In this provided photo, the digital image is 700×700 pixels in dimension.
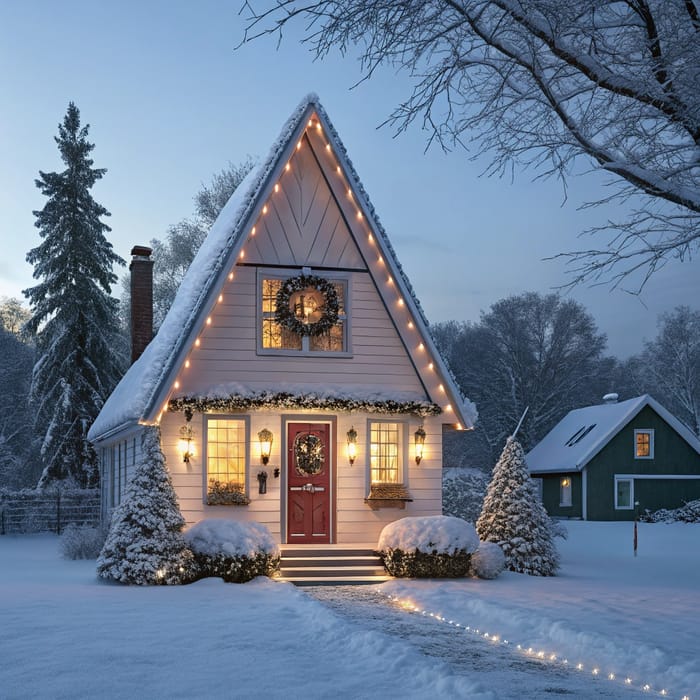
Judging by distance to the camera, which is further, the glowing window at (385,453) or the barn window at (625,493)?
the barn window at (625,493)

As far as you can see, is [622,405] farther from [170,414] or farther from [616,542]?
[170,414]

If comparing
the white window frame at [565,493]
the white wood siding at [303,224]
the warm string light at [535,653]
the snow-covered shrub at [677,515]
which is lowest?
the snow-covered shrub at [677,515]

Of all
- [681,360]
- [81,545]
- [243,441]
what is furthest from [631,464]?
[243,441]

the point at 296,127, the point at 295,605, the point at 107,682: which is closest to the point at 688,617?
the point at 295,605

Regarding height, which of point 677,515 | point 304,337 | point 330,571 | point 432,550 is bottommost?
point 677,515

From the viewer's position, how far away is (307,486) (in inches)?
711

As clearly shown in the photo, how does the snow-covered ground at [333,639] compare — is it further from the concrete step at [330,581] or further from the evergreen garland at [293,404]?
the evergreen garland at [293,404]

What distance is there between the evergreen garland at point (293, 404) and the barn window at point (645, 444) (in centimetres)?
2383

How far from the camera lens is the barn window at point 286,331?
1822 centimetres

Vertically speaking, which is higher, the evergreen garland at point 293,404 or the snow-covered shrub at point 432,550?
the evergreen garland at point 293,404

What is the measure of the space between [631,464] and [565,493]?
10.7 ft

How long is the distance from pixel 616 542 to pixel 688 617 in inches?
661

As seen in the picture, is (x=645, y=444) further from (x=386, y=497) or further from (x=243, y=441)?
(x=243, y=441)

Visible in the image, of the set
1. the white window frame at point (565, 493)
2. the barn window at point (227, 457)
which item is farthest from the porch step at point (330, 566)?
the white window frame at point (565, 493)
